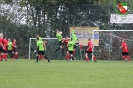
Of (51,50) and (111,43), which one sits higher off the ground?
(111,43)

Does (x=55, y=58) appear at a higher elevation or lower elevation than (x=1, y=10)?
lower

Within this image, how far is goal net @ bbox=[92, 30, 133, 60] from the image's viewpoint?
41562 millimetres

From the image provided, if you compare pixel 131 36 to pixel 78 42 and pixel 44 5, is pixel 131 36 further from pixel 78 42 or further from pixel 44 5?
pixel 44 5

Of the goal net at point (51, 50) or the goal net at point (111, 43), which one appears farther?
the goal net at point (51, 50)

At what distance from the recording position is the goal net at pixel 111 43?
41562mm

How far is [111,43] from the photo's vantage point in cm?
4209

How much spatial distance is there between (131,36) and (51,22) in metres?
8.02

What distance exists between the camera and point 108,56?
41.9 m

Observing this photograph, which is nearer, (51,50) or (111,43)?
(111,43)

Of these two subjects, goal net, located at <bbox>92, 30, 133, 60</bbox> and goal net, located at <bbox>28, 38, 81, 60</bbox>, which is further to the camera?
goal net, located at <bbox>28, 38, 81, 60</bbox>
